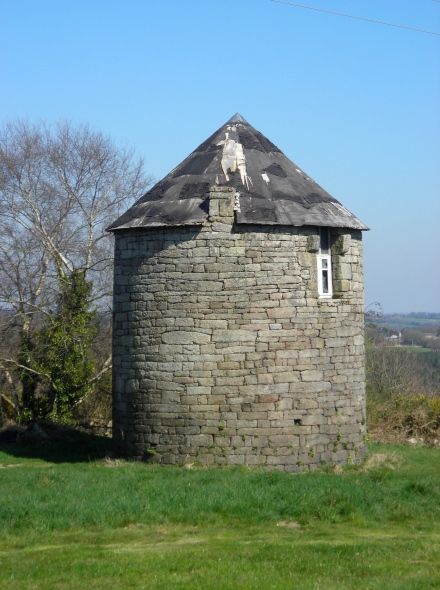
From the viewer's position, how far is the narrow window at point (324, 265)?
46.6 ft

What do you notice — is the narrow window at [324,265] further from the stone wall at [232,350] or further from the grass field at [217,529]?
the grass field at [217,529]

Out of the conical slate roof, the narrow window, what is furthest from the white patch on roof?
the narrow window

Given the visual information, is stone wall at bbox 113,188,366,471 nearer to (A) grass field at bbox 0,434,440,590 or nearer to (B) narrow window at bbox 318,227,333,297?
(B) narrow window at bbox 318,227,333,297

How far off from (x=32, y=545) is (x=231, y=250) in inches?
246

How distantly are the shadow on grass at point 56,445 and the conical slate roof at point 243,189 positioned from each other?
465 cm

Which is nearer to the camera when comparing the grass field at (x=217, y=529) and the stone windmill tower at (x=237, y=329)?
the grass field at (x=217, y=529)

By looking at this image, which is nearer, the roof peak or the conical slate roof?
the conical slate roof

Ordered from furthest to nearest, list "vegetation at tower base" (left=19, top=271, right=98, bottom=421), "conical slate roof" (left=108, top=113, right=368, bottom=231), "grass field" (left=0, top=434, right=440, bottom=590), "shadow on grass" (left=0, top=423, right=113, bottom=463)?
"vegetation at tower base" (left=19, top=271, right=98, bottom=421) → "shadow on grass" (left=0, top=423, right=113, bottom=463) → "conical slate roof" (left=108, top=113, right=368, bottom=231) → "grass field" (left=0, top=434, right=440, bottom=590)

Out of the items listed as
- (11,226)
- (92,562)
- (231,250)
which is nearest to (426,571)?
(92,562)

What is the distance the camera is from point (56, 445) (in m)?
17.2

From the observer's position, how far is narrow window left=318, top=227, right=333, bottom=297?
14217 millimetres

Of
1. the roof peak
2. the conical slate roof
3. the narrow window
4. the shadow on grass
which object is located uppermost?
the roof peak

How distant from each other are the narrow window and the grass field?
3211 mm

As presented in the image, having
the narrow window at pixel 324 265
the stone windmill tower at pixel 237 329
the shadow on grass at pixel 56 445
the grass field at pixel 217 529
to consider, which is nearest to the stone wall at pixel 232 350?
the stone windmill tower at pixel 237 329
